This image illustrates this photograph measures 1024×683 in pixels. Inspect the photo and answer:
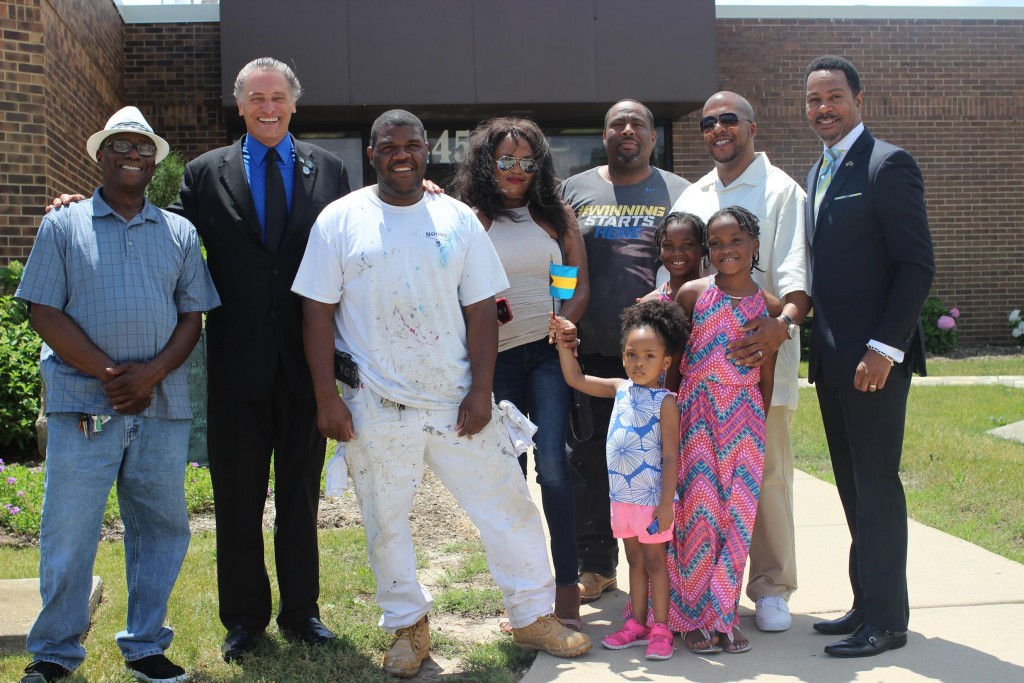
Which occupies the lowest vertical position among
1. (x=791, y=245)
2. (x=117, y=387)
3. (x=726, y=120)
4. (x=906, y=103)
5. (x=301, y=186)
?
(x=117, y=387)

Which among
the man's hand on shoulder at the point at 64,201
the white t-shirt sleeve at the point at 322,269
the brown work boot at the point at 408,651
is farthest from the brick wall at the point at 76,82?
the brown work boot at the point at 408,651

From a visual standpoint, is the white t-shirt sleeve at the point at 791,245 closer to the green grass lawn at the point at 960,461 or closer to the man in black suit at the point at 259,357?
the man in black suit at the point at 259,357

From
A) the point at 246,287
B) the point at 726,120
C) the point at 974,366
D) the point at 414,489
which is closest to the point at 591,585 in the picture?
the point at 414,489

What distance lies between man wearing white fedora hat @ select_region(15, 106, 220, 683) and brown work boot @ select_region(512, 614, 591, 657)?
4.29ft

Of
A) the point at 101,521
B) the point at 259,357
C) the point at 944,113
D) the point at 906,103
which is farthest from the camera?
the point at 944,113

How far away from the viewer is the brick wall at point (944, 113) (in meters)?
14.1

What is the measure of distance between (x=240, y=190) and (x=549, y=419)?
1541mm

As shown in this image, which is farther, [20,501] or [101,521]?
[20,501]

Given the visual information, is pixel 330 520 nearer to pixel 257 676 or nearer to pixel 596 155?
pixel 257 676

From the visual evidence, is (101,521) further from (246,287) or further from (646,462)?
(646,462)

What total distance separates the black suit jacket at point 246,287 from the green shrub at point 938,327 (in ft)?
39.6

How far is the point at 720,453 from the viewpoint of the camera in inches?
158

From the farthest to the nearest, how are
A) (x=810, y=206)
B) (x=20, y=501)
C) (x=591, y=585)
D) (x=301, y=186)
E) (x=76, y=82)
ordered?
(x=76, y=82), (x=20, y=501), (x=591, y=585), (x=810, y=206), (x=301, y=186)

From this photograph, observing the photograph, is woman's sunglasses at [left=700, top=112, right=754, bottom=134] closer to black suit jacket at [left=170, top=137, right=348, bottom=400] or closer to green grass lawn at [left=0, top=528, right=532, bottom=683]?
black suit jacket at [left=170, top=137, right=348, bottom=400]
